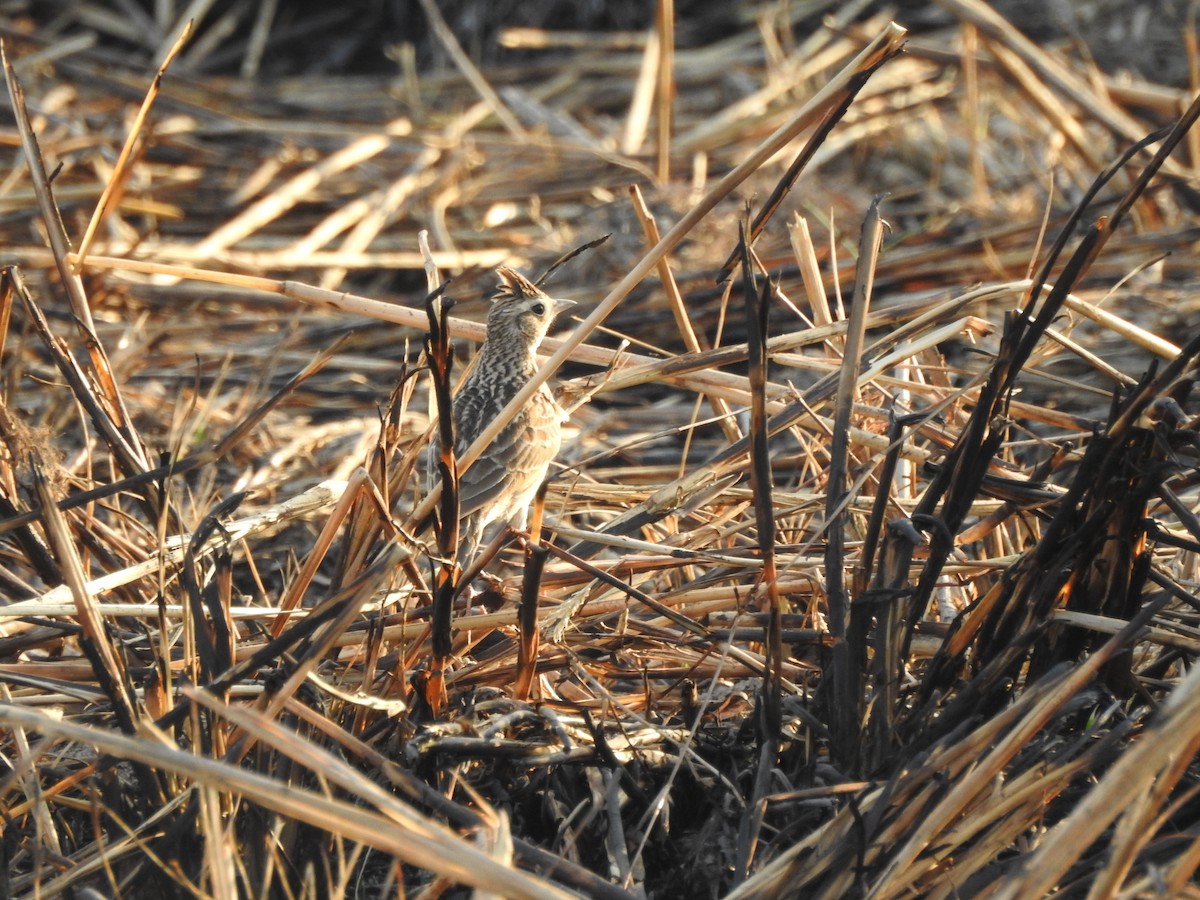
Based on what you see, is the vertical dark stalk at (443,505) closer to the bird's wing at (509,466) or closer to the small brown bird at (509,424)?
the small brown bird at (509,424)

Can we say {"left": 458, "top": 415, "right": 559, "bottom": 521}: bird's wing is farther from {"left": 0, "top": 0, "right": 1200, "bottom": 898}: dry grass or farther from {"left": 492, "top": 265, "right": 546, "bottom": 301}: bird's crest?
{"left": 492, "top": 265, "right": 546, "bottom": 301}: bird's crest

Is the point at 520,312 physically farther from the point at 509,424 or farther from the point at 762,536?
the point at 762,536

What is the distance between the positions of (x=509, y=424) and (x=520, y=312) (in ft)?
3.17

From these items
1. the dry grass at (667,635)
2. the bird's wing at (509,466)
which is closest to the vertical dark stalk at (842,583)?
the dry grass at (667,635)

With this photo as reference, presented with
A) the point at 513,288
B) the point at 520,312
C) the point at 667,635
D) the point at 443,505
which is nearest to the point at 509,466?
the point at 520,312

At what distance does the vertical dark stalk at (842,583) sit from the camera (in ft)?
8.60

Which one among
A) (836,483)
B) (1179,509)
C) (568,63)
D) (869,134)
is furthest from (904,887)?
(568,63)

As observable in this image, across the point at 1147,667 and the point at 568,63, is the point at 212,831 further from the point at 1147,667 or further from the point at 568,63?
the point at 568,63

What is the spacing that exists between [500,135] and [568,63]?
1.44m

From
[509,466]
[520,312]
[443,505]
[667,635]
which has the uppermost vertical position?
[443,505]

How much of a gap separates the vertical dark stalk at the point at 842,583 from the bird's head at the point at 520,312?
2134 mm

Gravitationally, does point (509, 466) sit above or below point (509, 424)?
below

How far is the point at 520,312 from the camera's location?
479cm

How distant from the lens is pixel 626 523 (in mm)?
3102
